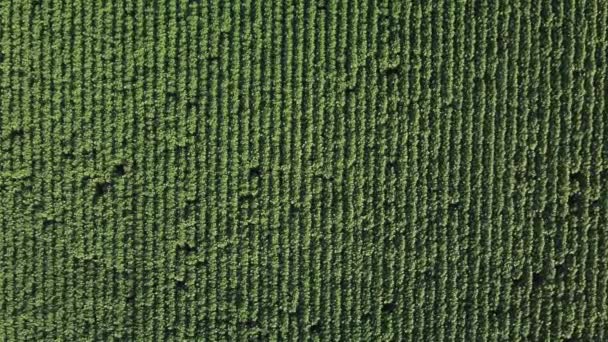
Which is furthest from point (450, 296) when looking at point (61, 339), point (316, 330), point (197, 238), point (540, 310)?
point (61, 339)

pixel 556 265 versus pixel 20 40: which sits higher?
pixel 20 40

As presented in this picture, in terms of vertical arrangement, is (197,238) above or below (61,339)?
above

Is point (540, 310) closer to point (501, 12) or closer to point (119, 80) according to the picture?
point (501, 12)

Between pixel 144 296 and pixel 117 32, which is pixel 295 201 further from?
pixel 117 32

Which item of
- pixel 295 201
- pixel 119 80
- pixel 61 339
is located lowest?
pixel 61 339

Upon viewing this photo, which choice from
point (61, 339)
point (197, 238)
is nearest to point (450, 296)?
point (197, 238)

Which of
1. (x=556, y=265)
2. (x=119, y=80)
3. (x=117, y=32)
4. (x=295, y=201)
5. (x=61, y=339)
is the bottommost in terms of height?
(x=61, y=339)
